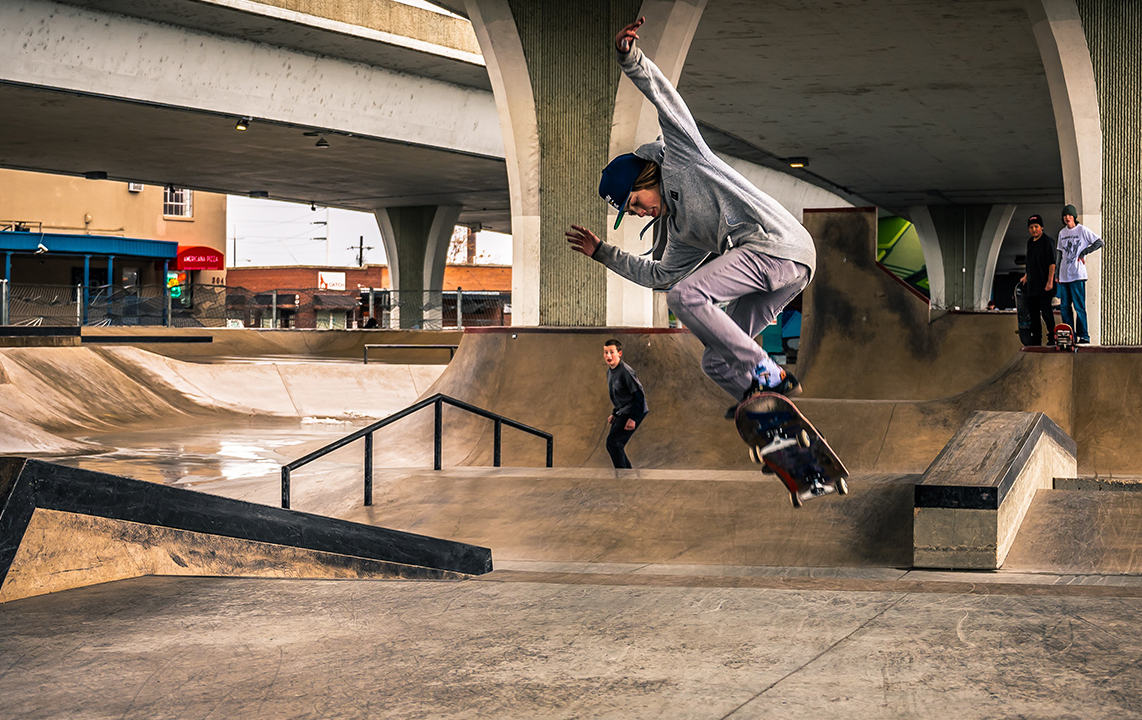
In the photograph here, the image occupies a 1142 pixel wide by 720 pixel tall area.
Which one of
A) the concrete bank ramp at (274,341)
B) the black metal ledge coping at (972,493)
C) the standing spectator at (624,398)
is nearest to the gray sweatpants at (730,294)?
the black metal ledge coping at (972,493)

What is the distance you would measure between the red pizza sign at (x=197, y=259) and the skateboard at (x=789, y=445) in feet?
160

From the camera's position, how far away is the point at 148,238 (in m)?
48.4

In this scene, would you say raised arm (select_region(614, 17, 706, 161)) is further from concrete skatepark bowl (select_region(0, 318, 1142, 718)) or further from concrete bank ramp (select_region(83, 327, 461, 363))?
concrete bank ramp (select_region(83, 327, 461, 363))

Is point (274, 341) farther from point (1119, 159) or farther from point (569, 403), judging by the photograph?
point (1119, 159)

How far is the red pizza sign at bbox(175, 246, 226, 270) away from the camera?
49969 millimetres

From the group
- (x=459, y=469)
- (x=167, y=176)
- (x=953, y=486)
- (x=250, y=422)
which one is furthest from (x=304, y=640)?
(x=167, y=176)

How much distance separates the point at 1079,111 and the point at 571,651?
39.3ft

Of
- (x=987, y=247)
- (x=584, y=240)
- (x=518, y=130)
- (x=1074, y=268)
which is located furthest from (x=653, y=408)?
(x=987, y=247)

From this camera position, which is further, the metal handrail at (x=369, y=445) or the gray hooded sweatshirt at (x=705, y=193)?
the metal handrail at (x=369, y=445)

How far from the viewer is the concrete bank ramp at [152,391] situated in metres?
→ 16.5

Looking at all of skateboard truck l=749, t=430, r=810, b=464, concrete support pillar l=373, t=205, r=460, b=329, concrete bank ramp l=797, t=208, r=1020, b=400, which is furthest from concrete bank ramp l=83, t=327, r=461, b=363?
skateboard truck l=749, t=430, r=810, b=464

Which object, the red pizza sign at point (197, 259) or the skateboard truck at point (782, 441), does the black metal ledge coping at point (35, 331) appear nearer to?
the skateboard truck at point (782, 441)

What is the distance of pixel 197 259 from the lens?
50469 mm

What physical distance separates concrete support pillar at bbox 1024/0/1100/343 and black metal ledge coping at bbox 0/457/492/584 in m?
10.2
